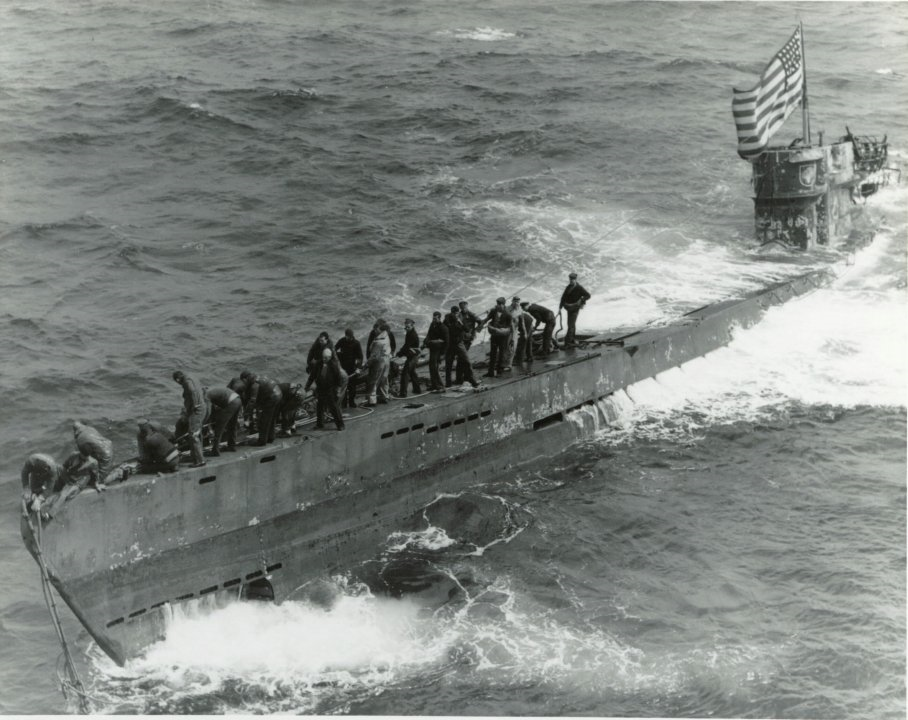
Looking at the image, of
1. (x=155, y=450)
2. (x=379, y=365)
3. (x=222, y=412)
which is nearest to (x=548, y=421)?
(x=379, y=365)

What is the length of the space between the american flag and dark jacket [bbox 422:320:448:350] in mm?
12779

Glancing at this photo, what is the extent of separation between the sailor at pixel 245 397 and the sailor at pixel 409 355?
328 centimetres

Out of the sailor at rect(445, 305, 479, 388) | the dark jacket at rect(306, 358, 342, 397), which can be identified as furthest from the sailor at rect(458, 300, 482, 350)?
the dark jacket at rect(306, 358, 342, 397)

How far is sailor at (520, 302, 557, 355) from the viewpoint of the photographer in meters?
22.8

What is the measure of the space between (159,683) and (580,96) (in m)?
38.0

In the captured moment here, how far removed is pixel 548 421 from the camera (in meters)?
23.0

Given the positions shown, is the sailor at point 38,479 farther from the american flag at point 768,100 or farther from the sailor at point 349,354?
the american flag at point 768,100

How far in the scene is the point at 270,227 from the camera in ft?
107

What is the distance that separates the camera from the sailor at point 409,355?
20.0m

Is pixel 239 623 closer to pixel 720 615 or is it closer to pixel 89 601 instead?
pixel 89 601

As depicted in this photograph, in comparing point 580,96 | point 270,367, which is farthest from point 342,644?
point 580,96

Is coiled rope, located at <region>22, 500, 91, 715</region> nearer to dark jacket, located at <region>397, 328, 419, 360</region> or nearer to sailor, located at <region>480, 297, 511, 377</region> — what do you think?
dark jacket, located at <region>397, 328, 419, 360</region>

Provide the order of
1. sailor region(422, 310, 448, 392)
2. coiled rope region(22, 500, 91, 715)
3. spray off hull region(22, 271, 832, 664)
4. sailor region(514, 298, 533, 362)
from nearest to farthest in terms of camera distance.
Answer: coiled rope region(22, 500, 91, 715)
spray off hull region(22, 271, 832, 664)
sailor region(422, 310, 448, 392)
sailor region(514, 298, 533, 362)

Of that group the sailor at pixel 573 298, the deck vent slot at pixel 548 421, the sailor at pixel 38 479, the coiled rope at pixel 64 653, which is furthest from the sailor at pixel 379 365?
the coiled rope at pixel 64 653
